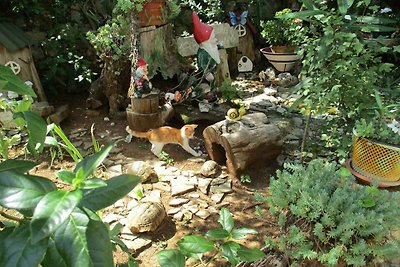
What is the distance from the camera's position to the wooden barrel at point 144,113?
2918 millimetres

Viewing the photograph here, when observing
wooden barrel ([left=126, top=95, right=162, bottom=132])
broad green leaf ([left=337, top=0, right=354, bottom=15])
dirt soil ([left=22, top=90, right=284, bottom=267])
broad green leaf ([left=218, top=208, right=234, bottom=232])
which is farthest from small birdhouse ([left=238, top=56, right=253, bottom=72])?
broad green leaf ([left=218, top=208, right=234, bottom=232])

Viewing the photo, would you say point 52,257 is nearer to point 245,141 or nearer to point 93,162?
point 93,162

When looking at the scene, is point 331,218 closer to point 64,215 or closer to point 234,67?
point 64,215

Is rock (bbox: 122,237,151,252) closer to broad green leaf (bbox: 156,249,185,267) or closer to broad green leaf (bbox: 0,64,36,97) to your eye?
broad green leaf (bbox: 156,249,185,267)

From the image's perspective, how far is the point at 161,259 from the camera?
0.93m

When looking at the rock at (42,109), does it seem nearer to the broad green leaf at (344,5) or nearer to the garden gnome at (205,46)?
the garden gnome at (205,46)

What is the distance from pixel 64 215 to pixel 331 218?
106 centimetres

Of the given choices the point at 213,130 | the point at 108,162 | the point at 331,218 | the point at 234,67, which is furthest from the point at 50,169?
the point at 234,67

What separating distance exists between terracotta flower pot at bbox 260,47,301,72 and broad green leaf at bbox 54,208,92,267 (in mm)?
4817

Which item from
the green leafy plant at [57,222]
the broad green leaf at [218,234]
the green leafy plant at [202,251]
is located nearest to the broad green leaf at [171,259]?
the green leafy plant at [202,251]

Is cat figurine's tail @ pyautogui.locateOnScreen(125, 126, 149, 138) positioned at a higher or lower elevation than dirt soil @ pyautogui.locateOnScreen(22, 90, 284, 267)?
higher

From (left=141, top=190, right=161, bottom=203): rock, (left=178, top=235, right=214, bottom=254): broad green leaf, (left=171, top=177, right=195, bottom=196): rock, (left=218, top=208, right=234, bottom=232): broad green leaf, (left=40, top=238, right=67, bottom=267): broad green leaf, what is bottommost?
(left=171, top=177, right=195, bottom=196): rock

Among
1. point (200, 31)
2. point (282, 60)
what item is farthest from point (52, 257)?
point (282, 60)

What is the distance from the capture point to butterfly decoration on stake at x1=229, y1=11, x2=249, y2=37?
16.6 ft
